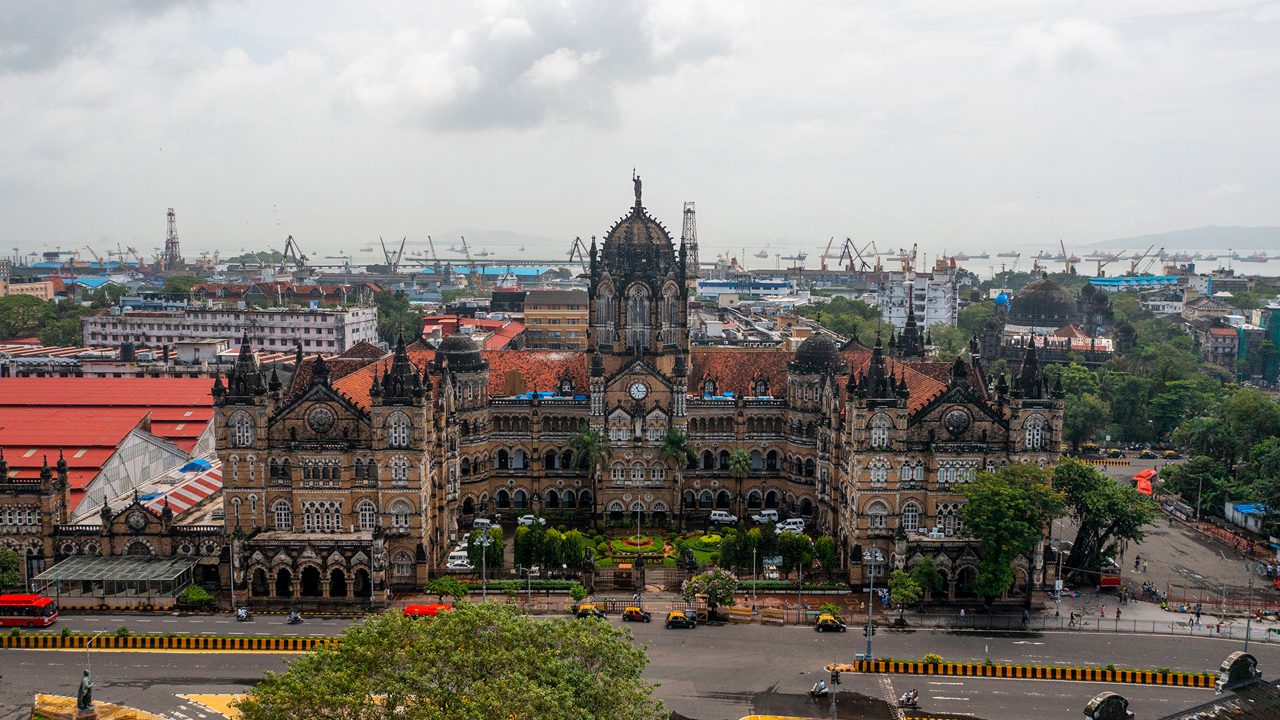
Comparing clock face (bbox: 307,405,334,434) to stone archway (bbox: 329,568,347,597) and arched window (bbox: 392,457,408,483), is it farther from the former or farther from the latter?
stone archway (bbox: 329,568,347,597)

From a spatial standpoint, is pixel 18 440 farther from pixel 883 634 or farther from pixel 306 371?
pixel 883 634

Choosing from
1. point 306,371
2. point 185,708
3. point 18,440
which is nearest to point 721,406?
point 306,371

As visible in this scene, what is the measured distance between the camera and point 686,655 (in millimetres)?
73000

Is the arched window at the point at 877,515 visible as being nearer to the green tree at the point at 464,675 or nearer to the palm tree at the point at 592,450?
the palm tree at the point at 592,450

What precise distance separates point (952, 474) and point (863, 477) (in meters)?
7.51

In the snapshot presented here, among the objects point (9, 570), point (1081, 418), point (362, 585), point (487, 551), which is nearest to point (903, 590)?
point (487, 551)

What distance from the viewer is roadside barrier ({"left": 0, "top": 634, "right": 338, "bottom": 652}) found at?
2896 inches

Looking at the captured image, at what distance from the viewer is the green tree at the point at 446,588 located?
3206 inches

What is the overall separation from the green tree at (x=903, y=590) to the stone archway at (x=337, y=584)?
1684 inches

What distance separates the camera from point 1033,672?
7000 centimetres

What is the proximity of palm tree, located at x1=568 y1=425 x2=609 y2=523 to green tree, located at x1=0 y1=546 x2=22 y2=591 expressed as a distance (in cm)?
4686

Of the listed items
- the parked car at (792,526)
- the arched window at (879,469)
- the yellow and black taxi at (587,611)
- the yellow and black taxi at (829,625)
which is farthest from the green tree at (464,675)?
the parked car at (792,526)

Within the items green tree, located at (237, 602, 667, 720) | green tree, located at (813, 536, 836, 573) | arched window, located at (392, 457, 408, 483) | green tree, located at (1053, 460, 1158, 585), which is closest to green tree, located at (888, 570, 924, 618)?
green tree, located at (813, 536, 836, 573)

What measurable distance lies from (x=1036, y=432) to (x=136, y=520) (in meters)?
73.9
